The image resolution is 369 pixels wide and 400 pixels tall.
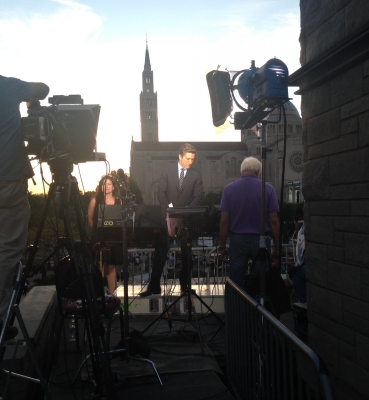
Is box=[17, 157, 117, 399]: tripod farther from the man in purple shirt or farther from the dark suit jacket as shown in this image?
the dark suit jacket

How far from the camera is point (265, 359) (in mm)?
2584

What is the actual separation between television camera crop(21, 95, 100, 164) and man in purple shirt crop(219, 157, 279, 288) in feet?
7.17

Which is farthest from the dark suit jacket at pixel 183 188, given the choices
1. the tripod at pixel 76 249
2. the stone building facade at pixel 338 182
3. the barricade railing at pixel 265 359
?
the tripod at pixel 76 249

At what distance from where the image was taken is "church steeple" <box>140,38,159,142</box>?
13138 centimetres

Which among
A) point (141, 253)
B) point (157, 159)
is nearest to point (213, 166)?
point (157, 159)

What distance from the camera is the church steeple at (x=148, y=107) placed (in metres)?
131

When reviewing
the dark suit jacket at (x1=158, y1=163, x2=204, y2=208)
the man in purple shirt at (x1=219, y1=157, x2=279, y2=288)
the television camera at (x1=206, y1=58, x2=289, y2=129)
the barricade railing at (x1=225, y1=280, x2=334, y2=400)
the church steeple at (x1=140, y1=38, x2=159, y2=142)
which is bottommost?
the barricade railing at (x1=225, y1=280, x2=334, y2=400)

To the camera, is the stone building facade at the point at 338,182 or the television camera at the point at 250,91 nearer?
the stone building facade at the point at 338,182

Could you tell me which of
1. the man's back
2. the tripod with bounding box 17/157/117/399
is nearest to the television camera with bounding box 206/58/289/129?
the man's back

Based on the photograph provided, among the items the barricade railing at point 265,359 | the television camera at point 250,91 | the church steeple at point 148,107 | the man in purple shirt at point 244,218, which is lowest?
the barricade railing at point 265,359

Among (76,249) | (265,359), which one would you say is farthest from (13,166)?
(265,359)

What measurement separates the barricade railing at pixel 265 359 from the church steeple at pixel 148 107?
12709 cm

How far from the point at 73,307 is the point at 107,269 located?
2.26m

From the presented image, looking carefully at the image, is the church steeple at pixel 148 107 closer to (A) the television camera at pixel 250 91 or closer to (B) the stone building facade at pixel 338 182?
(A) the television camera at pixel 250 91
